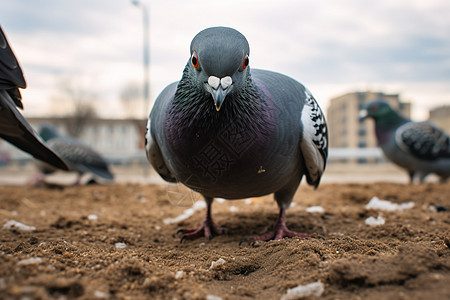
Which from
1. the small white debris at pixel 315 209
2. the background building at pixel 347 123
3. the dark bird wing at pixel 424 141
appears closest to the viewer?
the small white debris at pixel 315 209

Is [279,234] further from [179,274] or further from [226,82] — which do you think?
[226,82]

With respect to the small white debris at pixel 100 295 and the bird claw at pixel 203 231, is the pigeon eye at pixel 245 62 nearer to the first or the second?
the small white debris at pixel 100 295

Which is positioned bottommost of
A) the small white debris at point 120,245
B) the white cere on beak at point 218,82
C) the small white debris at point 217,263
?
the small white debris at point 120,245

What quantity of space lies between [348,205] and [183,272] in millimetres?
3302

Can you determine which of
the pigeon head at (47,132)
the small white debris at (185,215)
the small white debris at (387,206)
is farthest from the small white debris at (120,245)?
the pigeon head at (47,132)

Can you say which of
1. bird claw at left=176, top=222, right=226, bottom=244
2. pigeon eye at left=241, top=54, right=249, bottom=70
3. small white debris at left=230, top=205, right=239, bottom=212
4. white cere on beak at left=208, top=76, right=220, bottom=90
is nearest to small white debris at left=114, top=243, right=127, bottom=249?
bird claw at left=176, top=222, right=226, bottom=244

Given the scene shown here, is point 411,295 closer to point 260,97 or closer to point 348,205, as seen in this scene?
point 260,97

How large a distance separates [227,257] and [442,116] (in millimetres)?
18631

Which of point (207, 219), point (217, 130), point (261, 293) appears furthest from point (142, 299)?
point (207, 219)

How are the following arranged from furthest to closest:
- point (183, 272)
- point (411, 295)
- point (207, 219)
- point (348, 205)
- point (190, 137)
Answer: point (348, 205) → point (207, 219) → point (190, 137) → point (183, 272) → point (411, 295)

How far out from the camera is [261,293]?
191cm

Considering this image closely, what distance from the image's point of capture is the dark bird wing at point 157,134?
9.74 feet

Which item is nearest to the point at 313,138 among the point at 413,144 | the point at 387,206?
the point at 387,206

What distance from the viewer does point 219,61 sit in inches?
86.3
